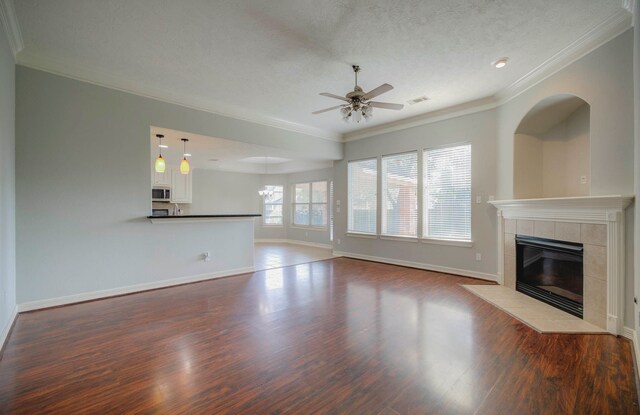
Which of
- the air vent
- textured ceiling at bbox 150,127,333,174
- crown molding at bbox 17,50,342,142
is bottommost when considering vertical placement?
textured ceiling at bbox 150,127,333,174

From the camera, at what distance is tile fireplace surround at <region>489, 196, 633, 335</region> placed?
9.02 ft

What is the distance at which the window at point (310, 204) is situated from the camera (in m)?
9.31

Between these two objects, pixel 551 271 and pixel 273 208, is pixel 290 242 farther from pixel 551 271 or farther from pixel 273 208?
pixel 551 271

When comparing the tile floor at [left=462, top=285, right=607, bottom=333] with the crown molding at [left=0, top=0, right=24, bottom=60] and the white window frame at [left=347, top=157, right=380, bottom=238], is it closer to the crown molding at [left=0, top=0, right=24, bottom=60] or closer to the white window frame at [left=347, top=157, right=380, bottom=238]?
the white window frame at [left=347, top=157, right=380, bottom=238]

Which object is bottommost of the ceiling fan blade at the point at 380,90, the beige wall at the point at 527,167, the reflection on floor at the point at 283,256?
the reflection on floor at the point at 283,256

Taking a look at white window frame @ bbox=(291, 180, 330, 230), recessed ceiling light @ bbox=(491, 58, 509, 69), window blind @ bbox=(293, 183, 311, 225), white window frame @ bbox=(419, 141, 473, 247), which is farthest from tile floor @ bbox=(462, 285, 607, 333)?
window blind @ bbox=(293, 183, 311, 225)

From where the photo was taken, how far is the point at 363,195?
22.4ft

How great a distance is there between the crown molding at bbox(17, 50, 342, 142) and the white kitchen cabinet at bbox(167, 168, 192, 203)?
3.93m

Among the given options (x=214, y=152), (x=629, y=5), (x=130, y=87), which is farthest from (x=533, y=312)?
(x=214, y=152)

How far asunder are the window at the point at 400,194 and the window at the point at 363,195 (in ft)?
0.86

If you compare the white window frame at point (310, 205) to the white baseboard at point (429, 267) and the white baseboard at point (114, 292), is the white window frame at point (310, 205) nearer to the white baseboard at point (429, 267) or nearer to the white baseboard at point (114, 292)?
the white baseboard at point (429, 267)

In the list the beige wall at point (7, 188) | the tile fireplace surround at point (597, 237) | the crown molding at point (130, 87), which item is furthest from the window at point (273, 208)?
the tile fireplace surround at point (597, 237)

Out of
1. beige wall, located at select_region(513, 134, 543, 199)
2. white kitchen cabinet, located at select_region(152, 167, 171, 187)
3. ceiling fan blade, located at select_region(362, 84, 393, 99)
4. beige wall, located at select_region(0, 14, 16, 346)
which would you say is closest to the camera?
beige wall, located at select_region(0, 14, 16, 346)

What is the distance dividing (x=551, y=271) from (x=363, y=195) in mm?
3895
